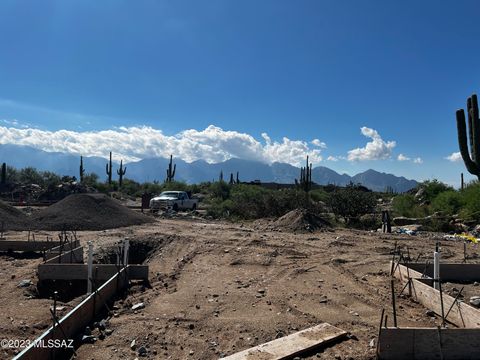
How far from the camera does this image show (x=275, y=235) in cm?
1583

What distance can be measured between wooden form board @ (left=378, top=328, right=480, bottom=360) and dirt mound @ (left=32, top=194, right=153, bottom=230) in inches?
588

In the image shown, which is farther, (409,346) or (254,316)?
(254,316)

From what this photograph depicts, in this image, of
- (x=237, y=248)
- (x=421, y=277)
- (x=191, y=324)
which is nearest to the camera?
(x=191, y=324)

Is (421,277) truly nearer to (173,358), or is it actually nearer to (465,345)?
(465,345)

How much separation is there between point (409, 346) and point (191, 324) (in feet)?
9.41

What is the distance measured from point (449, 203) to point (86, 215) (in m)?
19.0

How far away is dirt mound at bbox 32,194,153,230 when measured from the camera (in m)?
17.6

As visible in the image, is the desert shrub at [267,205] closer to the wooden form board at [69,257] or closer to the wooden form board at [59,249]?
the wooden form board at [59,249]

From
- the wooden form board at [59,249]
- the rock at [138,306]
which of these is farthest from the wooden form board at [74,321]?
the wooden form board at [59,249]

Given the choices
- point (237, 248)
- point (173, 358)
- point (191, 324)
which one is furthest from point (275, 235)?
point (173, 358)

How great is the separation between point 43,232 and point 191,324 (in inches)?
499

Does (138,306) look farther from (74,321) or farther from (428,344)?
(428,344)

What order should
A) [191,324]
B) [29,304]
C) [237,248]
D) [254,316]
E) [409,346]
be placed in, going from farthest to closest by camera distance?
[237,248] → [29,304] → [254,316] → [191,324] → [409,346]

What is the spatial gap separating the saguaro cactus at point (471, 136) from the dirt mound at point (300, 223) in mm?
8953
